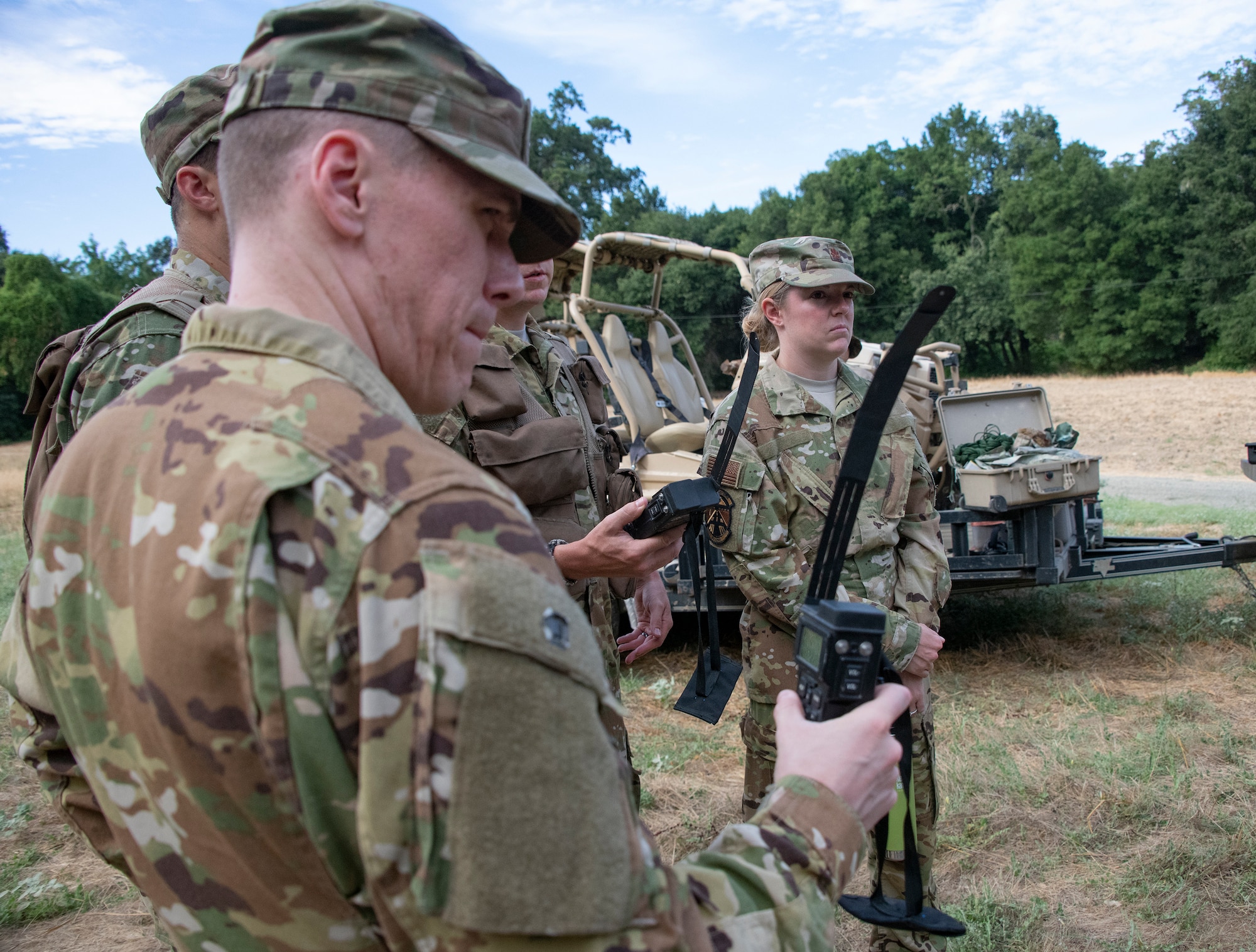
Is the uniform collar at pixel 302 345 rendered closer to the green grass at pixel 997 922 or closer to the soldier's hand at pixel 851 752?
the soldier's hand at pixel 851 752

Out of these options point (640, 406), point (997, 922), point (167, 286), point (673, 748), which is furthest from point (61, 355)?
point (640, 406)

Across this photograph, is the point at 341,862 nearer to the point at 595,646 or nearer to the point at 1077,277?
the point at 595,646

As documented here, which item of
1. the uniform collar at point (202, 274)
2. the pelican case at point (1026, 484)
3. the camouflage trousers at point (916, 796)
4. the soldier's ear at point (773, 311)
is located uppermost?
the uniform collar at point (202, 274)

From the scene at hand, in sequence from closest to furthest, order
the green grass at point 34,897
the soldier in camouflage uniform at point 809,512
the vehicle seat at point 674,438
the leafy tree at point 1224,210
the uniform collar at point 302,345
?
the uniform collar at point 302,345, the soldier in camouflage uniform at point 809,512, the green grass at point 34,897, the vehicle seat at point 674,438, the leafy tree at point 1224,210

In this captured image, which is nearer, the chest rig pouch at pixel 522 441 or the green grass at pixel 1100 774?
the chest rig pouch at pixel 522 441

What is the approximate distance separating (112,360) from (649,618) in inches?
60.1

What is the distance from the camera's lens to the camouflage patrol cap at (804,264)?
9.96 feet

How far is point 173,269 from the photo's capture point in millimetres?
1956

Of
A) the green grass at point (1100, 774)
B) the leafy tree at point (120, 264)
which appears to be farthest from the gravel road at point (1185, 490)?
the leafy tree at point (120, 264)

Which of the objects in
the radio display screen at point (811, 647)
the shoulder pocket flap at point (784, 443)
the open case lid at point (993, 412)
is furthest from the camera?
the open case lid at point (993, 412)

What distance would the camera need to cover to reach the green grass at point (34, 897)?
310 cm

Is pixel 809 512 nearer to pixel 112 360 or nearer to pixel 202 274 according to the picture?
pixel 202 274

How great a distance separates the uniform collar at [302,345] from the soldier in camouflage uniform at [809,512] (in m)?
2.04

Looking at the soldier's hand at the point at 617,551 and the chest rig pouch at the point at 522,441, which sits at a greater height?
the chest rig pouch at the point at 522,441
